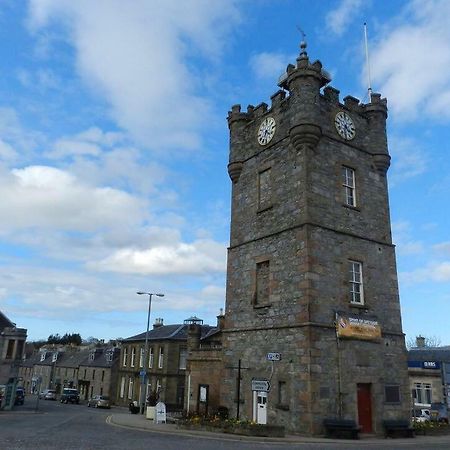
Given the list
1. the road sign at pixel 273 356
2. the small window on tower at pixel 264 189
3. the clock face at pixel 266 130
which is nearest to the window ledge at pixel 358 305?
the road sign at pixel 273 356

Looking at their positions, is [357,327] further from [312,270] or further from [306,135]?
[306,135]

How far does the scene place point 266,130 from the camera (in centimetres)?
2448

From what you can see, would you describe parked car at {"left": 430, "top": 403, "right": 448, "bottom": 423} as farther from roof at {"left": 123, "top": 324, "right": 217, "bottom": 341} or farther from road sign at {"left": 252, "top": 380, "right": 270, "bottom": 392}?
roof at {"left": 123, "top": 324, "right": 217, "bottom": 341}

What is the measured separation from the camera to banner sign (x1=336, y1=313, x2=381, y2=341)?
19.8 meters

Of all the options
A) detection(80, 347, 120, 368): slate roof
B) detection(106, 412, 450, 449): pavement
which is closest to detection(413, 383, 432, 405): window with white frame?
detection(106, 412, 450, 449): pavement

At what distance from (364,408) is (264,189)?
10959 millimetres

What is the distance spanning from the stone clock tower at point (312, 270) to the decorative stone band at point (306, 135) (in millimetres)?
64

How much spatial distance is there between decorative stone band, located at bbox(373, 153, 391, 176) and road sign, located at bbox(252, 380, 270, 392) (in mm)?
12032

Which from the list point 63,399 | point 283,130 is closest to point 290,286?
point 283,130

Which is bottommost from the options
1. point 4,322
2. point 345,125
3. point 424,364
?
point 424,364

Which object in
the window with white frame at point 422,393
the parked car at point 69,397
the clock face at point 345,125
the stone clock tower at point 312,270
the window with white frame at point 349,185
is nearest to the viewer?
the stone clock tower at point 312,270

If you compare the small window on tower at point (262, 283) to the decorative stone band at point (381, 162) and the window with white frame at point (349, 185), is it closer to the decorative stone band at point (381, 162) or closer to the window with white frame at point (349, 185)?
the window with white frame at point (349, 185)

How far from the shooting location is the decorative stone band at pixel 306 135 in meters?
21.3

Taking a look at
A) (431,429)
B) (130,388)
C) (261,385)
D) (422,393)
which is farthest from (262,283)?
(130,388)
